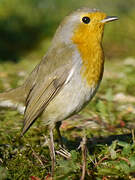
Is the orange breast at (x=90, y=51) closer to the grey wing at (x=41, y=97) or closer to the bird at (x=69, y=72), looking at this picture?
the bird at (x=69, y=72)

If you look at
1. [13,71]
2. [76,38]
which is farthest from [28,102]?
[13,71]

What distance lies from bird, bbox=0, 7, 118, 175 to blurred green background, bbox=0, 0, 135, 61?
13.0 ft

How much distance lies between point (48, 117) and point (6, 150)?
46 cm

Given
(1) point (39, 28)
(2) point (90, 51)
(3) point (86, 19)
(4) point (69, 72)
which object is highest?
(3) point (86, 19)

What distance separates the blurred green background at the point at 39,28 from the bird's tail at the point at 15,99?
132 inches

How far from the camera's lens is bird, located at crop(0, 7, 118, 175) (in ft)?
10.4

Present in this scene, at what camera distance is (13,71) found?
6031 mm

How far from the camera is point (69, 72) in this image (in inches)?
128

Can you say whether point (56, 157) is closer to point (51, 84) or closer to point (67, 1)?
point (51, 84)

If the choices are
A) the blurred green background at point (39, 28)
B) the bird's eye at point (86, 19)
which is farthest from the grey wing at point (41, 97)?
the blurred green background at point (39, 28)

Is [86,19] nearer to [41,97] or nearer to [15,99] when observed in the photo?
[41,97]

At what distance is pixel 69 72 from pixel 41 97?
346 mm

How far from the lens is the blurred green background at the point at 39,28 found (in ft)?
25.6

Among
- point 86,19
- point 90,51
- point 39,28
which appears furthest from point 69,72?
point 39,28
